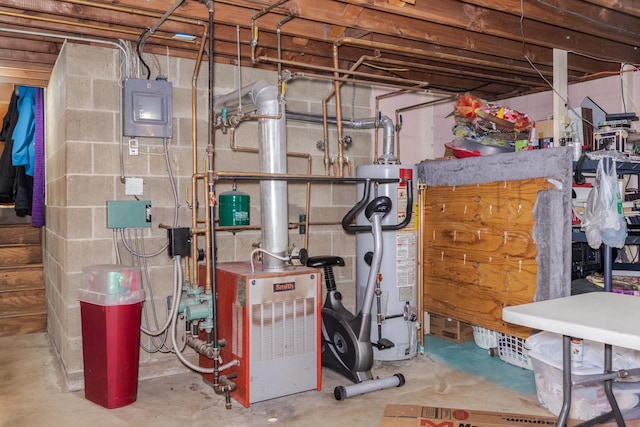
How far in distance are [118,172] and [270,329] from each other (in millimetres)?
1512

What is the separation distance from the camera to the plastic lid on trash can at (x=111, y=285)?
311cm

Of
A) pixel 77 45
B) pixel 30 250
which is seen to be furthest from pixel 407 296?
pixel 30 250

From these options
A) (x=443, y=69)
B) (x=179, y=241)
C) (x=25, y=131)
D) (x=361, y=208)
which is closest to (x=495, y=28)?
(x=443, y=69)

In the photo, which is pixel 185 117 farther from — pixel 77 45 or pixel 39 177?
pixel 39 177

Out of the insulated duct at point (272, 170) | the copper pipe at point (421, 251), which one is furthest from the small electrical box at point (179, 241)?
the copper pipe at point (421, 251)

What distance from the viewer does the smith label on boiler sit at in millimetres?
3168

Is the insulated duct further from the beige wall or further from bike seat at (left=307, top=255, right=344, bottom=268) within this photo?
the beige wall

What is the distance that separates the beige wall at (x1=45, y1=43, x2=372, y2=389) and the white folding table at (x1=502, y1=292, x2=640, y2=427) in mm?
2354

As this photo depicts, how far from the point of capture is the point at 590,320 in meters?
1.96

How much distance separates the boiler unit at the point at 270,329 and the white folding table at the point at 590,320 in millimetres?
1406

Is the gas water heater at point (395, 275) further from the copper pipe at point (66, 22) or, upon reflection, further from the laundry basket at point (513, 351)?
the copper pipe at point (66, 22)

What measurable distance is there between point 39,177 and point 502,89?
14.6 feet

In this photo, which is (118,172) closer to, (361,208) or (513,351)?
(361,208)

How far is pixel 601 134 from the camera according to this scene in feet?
12.0
